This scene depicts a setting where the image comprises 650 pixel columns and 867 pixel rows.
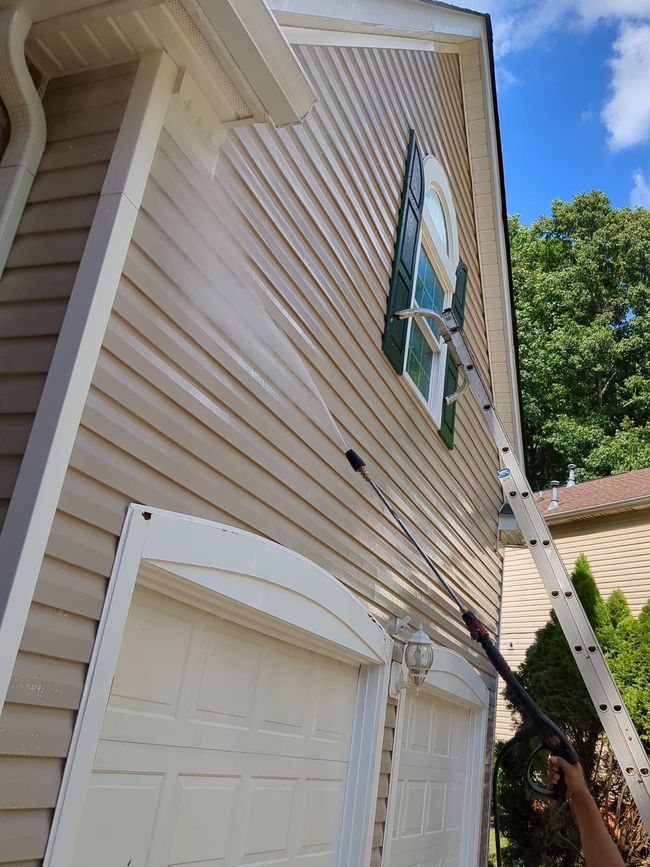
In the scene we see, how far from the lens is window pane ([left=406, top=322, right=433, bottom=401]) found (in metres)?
5.96

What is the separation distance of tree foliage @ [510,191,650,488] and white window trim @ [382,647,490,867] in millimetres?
15411

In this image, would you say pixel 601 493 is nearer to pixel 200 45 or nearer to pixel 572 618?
pixel 572 618

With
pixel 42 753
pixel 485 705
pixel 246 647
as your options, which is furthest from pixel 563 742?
pixel 485 705

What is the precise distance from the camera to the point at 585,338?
23109mm

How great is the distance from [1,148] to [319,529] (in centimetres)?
224

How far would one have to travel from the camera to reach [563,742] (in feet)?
9.55

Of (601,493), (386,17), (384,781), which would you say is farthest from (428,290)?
(601,493)

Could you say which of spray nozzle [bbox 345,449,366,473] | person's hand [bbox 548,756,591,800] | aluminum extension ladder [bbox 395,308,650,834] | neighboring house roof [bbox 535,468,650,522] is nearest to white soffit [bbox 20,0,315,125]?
spray nozzle [bbox 345,449,366,473]

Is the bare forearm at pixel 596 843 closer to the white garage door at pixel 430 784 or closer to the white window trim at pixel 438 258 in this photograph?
the white garage door at pixel 430 784

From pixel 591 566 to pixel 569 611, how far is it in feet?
31.7

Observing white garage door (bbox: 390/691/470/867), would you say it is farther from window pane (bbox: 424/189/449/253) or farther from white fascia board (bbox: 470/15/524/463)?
window pane (bbox: 424/189/449/253)

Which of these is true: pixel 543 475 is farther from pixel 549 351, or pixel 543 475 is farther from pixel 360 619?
pixel 360 619

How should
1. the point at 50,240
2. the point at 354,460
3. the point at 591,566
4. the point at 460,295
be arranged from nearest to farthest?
the point at 50,240 → the point at 354,460 → the point at 460,295 → the point at 591,566

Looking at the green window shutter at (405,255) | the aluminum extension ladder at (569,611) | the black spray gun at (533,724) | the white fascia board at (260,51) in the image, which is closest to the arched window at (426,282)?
the green window shutter at (405,255)
